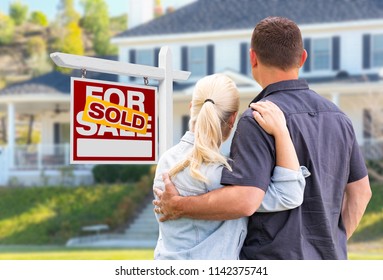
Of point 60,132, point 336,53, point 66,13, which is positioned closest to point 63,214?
point 60,132

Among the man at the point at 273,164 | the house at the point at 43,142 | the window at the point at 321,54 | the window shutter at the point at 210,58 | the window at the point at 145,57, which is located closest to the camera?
the man at the point at 273,164

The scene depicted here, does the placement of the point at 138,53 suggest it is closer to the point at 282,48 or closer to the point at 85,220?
the point at 85,220

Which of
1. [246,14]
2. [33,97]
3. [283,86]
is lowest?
[283,86]

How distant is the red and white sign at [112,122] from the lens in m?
4.04

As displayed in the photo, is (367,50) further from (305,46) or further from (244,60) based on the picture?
(244,60)

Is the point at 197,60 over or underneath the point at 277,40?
over

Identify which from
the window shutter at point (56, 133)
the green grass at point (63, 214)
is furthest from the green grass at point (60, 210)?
the window shutter at point (56, 133)

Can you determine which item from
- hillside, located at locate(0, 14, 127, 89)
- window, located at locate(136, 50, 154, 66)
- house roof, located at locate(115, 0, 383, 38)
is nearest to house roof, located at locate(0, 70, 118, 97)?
window, located at locate(136, 50, 154, 66)

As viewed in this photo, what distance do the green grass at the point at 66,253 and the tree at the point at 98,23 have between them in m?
45.2

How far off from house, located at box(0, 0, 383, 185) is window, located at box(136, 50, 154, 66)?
0.04 metres

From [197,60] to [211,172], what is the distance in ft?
101

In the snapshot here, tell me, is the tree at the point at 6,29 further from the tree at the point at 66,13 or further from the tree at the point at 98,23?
the tree at the point at 98,23

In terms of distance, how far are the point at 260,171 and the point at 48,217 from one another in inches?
1067

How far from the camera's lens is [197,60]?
3394 centimetres
